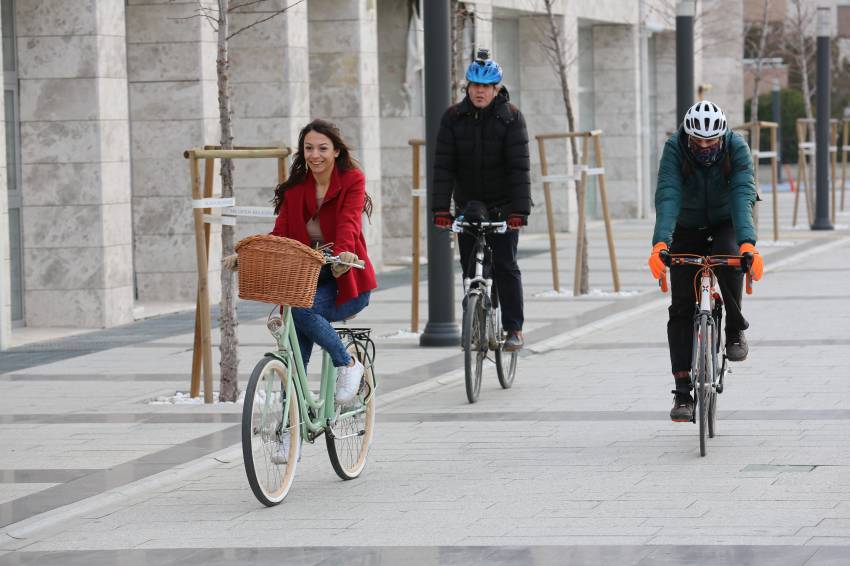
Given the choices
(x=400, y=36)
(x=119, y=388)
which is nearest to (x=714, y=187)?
(x=119, y=388)

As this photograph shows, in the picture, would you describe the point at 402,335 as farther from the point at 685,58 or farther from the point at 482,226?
the point at 685,58

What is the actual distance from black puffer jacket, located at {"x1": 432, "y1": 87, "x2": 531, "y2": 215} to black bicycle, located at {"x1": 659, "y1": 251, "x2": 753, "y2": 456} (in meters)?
2.49

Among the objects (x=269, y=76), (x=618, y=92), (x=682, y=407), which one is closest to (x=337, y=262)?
(x=682, y=407)

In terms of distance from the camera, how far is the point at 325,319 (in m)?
7.99

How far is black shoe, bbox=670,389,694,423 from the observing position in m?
8.88

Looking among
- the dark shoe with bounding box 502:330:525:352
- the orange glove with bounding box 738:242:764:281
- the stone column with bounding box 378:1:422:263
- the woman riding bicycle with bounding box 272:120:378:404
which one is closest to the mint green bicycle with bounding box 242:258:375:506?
the woman riding bicycle with bounding box 272:120:378:404

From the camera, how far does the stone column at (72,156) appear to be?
15.6 metres

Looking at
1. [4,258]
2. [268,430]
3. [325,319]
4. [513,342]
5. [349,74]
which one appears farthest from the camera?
[349,74]

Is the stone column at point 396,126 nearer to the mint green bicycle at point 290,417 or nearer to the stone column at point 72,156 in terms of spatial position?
the stone column at point 72,156

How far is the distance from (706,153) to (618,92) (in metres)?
26.5

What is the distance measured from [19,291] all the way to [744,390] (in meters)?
7.57

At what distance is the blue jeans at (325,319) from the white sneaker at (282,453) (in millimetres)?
459

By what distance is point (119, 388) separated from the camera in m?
11.7

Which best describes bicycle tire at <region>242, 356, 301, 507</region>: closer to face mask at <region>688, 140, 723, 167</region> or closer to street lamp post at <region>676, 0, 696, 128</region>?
face mask at <region>688, 140, 723, 167</region>
